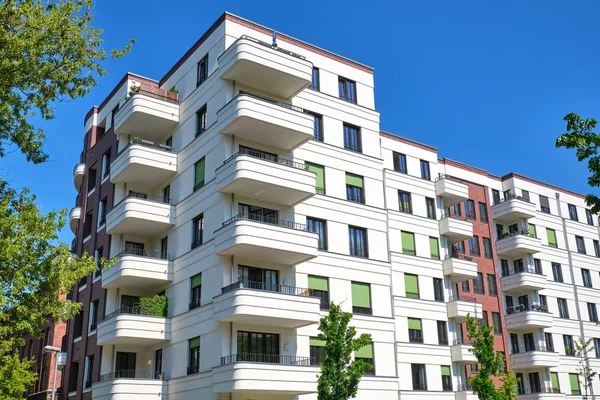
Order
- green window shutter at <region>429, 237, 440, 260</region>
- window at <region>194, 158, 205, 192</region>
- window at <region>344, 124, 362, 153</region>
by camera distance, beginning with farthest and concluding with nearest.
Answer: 1. green window shutter at <region>429, 237, 440, 260</region>
2. window at <region>344, 124, 362, 153</region>
3. window at <region>194, 158, 205, 192</region>

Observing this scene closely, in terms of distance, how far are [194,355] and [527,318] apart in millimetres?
28975

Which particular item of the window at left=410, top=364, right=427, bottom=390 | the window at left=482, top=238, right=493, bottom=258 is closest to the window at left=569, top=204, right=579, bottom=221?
the window at left=482, top=238, right=493, bottom=258

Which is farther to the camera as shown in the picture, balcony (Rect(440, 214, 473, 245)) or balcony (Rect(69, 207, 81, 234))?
balcony (Rect(69, 207, 81, 234))

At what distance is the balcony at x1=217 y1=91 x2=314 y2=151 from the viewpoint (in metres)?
31.6

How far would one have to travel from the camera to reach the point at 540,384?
50.4 m

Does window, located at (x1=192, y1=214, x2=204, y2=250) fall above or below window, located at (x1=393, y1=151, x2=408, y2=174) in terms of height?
below

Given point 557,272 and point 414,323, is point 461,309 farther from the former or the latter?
point 557,272

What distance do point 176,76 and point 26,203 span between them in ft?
64.7

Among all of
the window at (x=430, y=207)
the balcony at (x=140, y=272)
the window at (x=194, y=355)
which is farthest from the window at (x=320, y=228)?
the window at (x=430, y=207)

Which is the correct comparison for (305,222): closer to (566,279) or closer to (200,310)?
(200,310)

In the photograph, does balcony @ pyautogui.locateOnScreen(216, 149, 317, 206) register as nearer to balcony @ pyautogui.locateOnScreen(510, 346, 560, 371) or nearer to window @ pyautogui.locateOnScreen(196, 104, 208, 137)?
window @ pyautogui.locateOnScreen(196, 104, 208, 137)

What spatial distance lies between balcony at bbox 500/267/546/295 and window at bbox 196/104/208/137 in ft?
96.0

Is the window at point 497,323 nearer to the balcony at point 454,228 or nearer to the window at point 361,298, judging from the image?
the balcony at point 454,228

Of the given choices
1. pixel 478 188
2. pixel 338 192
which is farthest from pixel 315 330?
pixel 478 188
